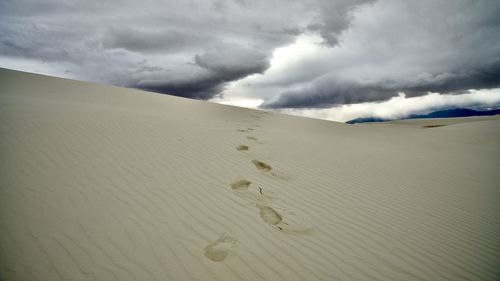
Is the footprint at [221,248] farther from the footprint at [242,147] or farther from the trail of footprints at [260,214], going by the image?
the footprint at [242,147]

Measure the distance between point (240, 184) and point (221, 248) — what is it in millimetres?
1598

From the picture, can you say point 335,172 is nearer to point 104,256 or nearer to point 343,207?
point 343,207

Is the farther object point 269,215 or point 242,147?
point 242,147

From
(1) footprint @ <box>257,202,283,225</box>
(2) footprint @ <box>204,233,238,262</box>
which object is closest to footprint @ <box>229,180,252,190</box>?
(1) footprint @ <box>257,202,283,225</box>

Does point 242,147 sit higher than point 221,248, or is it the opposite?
point 242,147

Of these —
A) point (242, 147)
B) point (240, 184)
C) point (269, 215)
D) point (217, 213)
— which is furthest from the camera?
point (242, 147)

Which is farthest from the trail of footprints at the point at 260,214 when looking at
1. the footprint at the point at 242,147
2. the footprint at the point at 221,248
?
the footprint at the point at 242,147

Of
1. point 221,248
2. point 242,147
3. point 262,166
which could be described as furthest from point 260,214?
point 242,147

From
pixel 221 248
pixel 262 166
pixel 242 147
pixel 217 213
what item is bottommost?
pixel 221 248

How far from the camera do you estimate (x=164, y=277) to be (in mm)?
2133

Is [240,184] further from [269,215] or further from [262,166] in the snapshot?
[262,166]

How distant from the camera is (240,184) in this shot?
4098mm

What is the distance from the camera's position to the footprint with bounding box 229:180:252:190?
156 inches

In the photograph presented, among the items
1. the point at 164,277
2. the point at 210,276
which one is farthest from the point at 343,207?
the point at 164,277
